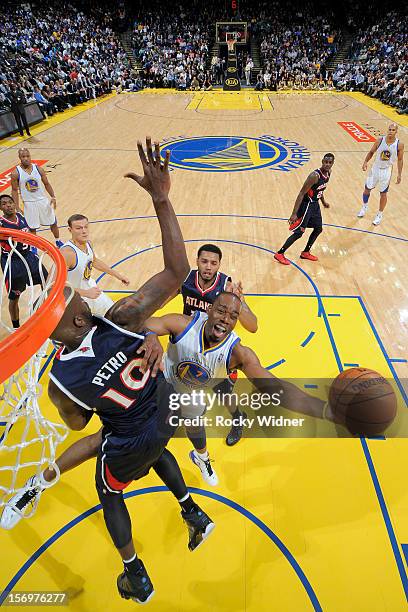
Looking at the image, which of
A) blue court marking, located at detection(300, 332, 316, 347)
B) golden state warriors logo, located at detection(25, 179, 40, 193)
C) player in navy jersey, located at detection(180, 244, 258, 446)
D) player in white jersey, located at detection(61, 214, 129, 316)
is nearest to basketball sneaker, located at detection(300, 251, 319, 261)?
blue court marking, located at detection(300, 332, 316, 347)

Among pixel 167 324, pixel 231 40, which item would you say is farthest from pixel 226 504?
pixel 231 40

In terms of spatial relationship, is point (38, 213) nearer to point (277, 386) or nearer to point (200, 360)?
point (200, 360)

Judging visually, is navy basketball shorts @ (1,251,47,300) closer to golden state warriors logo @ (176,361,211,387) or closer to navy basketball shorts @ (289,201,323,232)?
golden state warriors logo @ (176,361,211,387)

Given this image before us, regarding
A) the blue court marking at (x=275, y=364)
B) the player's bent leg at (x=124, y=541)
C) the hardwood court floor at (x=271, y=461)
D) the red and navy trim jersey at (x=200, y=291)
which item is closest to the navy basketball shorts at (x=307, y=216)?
the hardwood court floor at (x=271, y=461)

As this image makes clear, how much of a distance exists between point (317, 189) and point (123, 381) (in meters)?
4.44

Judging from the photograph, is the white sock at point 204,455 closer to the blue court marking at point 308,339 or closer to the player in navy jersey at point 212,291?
the player in navy jersey at point 212,291

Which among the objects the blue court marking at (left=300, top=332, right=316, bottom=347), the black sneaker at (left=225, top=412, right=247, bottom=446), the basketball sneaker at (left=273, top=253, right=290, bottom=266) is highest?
the basketball sneaker at (left=273, top=253, right=290, bottom=266)

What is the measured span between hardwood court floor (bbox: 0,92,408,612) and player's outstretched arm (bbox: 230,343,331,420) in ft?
3.30

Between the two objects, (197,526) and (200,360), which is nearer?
(197,526)

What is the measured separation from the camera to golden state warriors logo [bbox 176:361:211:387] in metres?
2.84

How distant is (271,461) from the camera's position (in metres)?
3.31

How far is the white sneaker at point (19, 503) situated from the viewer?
2.77m

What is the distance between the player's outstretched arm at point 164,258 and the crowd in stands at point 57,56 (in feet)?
50.3

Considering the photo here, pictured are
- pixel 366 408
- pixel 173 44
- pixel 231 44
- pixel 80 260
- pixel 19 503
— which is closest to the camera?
pixel 366 408
